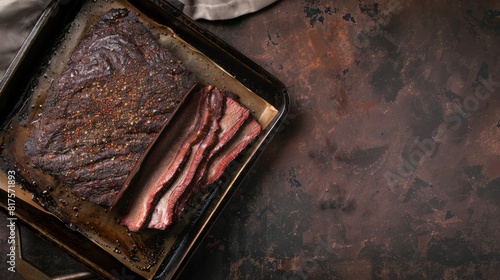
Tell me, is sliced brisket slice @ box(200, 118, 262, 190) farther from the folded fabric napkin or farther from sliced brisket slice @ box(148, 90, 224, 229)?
the folded fabric napkin

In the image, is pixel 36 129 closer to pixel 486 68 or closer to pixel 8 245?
pixel 8 245

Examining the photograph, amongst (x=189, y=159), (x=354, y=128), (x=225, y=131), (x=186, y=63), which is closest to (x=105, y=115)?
(x=189, y=159)

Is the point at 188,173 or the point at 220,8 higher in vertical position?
the point at 220,8

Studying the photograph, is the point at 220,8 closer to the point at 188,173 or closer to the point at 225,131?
the point at 225,131

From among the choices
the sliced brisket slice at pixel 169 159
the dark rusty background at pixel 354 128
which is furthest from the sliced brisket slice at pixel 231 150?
the dark rusty background at pixel 354 128

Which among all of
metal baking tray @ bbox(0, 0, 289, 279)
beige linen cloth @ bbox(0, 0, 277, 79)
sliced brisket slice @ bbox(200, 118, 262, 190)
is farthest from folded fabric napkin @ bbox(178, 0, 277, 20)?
sliced brisket slice @ bbox(200, 118, 262, 190)

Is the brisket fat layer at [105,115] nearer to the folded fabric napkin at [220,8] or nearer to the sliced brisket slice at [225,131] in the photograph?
the sliced brisket slice at [225,131]
